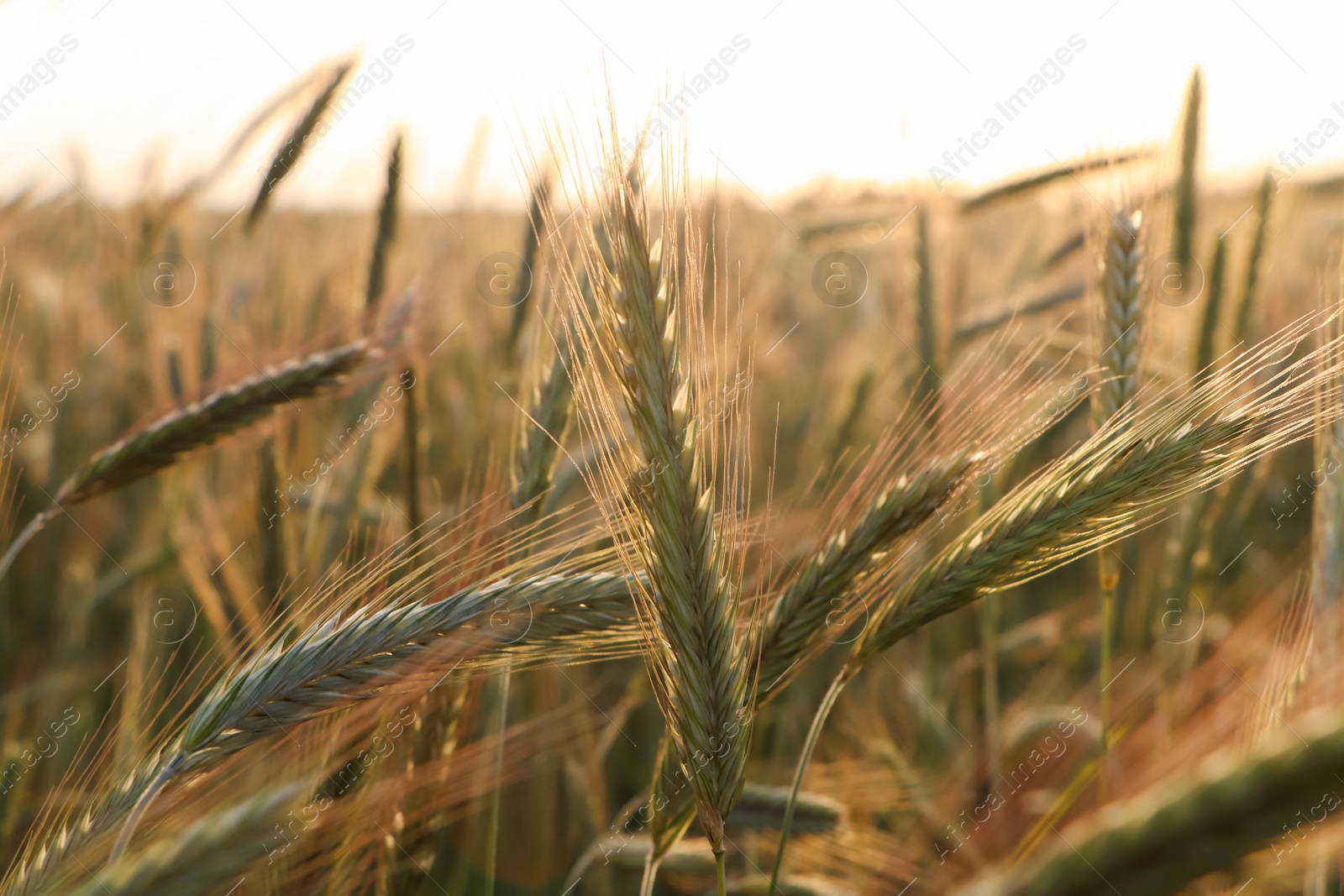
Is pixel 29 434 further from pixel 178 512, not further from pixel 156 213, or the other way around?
pixel 178 512

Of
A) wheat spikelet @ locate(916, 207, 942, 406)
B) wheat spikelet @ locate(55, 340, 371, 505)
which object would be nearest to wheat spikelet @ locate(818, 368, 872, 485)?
wheat spikelet @ locate(916, 207, 942, 406)

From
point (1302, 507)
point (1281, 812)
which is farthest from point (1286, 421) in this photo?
point (1302, 507)

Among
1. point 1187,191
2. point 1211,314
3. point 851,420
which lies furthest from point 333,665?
point 1187,191

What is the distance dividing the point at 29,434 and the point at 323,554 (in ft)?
7.75

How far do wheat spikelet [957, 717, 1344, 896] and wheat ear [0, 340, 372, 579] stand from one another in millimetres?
1430

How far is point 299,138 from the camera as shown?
2010 millimetres

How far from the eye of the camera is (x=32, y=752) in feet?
6.79

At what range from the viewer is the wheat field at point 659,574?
2.98 ft

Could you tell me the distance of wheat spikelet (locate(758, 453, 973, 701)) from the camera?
1.10 meters

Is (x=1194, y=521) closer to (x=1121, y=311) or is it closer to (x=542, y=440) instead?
(x=1121, y=311)
